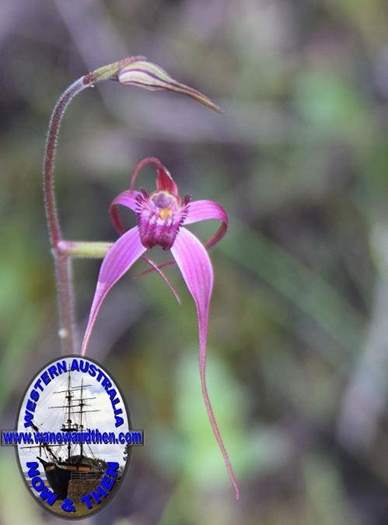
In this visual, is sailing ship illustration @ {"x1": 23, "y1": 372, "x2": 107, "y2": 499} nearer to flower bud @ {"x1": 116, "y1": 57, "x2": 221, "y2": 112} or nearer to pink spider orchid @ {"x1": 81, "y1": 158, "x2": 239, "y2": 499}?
pink spider orchid @ {"x1": 81, "y1": 158, "x2": 239, "y2": 499}

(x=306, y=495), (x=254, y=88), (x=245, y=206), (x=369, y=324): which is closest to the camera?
(x=306, y=495)

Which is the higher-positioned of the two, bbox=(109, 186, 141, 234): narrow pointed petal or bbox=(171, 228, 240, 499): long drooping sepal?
bbox=(109, 186, 141, 234): narrow pointed petal

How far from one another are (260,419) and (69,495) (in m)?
1.12

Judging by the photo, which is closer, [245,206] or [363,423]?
[363,423]

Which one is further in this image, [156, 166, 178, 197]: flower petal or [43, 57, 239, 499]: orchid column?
[156, 166, 178, 197]: flower petal

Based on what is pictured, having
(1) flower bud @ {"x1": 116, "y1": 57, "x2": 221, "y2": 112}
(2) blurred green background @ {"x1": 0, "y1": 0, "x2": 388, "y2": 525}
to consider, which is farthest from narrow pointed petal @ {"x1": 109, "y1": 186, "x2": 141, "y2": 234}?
(2) blurred green background @ {"x1": 0, "y1": 0, "x2": 388, "y2": 525}

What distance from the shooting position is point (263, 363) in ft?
7.46

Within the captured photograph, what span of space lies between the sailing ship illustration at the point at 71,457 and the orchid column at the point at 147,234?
0.41 ft

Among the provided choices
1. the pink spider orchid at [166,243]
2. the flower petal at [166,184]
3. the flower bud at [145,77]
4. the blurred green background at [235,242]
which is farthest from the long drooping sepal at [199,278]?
the blurred green background at [235,242]

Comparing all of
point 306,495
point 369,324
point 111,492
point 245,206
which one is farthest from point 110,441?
point 245,206

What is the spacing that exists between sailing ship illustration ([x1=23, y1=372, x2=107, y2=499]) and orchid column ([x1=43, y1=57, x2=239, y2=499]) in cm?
13

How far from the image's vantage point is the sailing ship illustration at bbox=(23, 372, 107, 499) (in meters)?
1.10

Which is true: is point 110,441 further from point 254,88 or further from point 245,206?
point 254,88

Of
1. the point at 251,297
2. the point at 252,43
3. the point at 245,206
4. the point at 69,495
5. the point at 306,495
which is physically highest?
the point at 252,43
